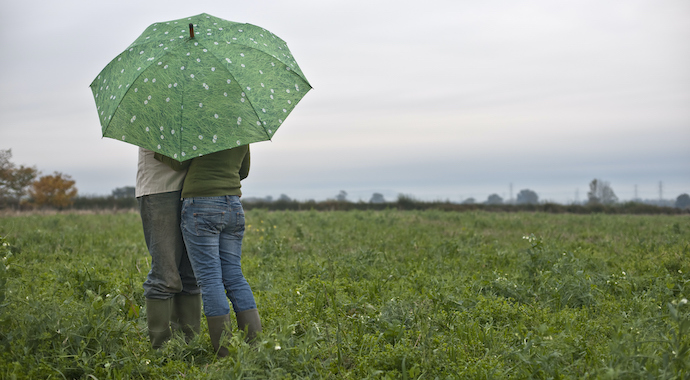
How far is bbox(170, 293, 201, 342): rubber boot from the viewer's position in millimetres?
3629

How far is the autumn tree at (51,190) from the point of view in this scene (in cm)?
4856

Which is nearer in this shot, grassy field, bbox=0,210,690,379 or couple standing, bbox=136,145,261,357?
grassy field, bbox=0,210,690,379

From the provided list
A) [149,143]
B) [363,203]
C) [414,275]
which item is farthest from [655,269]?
[363,203]

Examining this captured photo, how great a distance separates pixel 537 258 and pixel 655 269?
1642mm

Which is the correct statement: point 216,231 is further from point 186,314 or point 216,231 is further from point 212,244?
point 186,314

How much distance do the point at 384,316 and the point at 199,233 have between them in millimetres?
1822

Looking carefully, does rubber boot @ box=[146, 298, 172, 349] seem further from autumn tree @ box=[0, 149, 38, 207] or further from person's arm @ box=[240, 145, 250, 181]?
autumn tree @ box=[0, 149, 38, 207]

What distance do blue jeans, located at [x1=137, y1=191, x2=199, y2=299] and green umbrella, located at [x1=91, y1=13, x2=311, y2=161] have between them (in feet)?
1.75

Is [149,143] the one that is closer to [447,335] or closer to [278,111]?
[278,111]

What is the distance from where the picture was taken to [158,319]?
3367 millimetres

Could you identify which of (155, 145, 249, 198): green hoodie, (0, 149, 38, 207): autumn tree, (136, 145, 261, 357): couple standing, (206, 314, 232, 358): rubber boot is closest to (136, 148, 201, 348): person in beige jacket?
(136, 145, 261, 357): couple standing

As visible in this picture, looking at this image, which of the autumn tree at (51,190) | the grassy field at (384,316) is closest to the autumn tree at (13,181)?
the autumn tree at (51,190)

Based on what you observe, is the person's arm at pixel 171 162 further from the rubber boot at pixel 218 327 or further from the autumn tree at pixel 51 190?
the autumn tree at pixel 51 190

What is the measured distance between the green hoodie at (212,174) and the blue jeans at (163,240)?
0.27m
